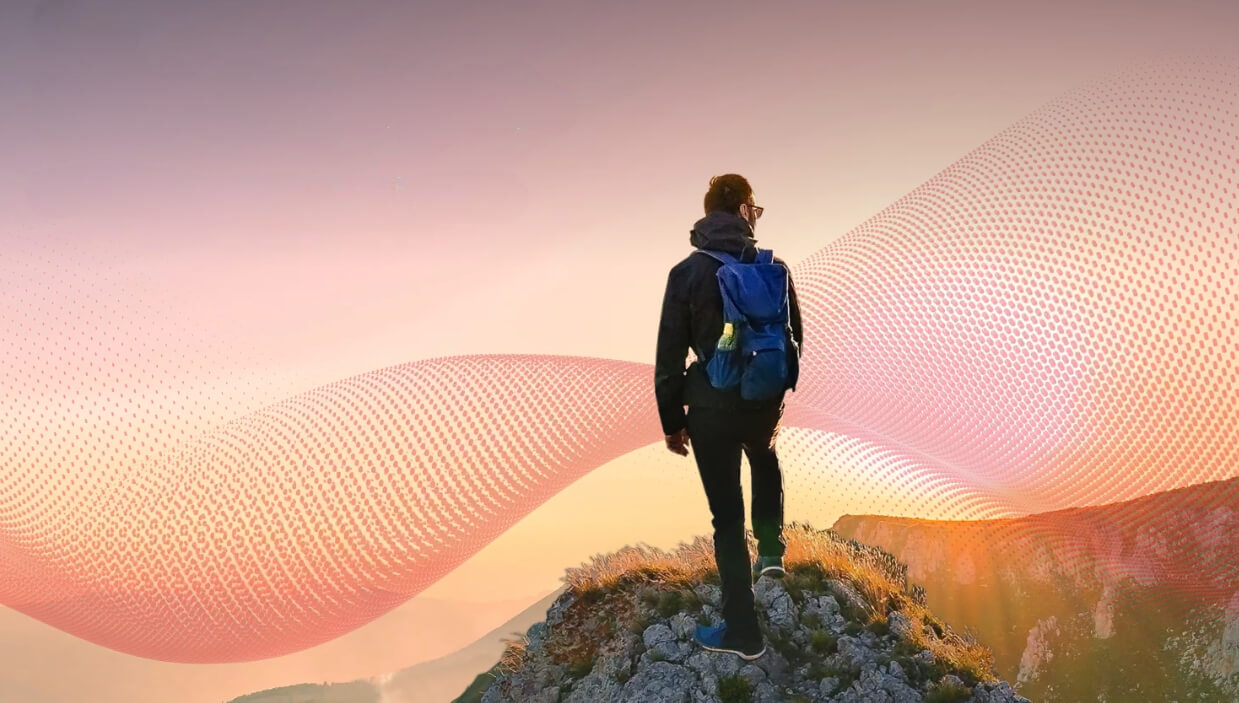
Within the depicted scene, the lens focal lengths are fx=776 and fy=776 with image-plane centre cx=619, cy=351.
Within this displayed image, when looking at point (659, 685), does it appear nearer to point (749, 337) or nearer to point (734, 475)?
point (734, 475)

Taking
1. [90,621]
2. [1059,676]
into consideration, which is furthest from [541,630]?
[1059,676]

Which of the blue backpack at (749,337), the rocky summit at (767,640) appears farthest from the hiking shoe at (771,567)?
the blue backpack at (749,337)

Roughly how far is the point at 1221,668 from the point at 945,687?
2097 cm

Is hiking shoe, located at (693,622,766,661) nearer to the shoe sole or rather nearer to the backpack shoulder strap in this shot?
the shoe sole

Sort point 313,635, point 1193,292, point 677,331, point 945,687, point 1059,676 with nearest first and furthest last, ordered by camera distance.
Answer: point 677,331 < point 945,687 < point 1193,292 < point 313,635 < point 1059,676

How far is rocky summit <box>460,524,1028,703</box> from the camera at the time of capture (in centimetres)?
691

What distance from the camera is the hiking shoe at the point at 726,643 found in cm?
664

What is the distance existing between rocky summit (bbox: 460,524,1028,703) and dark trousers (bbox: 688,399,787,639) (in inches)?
31.0

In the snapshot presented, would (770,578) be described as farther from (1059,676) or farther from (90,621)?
(1059,676)

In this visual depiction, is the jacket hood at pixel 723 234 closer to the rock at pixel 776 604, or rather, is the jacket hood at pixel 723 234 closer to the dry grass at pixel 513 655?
the rock at pixel 776 604

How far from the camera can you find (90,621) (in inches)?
607

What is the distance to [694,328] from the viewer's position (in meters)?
5.91

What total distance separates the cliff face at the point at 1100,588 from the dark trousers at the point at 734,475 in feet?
50.9

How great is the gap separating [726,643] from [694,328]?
283cm
